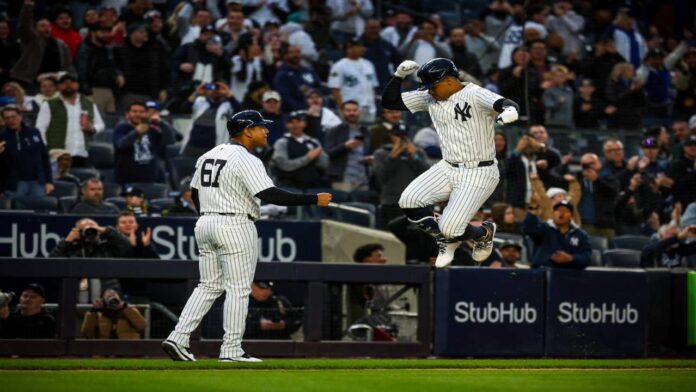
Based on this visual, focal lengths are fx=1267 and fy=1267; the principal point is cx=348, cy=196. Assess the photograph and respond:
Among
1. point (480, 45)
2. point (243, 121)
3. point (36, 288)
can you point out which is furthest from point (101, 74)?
point (243, 121)

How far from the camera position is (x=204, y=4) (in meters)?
18.7

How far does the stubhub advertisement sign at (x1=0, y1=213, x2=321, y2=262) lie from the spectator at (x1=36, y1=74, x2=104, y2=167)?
1.87 m

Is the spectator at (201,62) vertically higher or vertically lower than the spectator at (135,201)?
higher

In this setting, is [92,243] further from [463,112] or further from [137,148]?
[463,112]

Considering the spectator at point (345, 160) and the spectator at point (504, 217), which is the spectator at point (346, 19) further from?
the spectator at point (504, 217)

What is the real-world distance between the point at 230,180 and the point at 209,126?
5.38 metres

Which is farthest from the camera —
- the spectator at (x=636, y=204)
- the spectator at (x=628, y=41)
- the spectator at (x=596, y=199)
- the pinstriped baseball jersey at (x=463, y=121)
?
the spectator at (x=628, y=41)

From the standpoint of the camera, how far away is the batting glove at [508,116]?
31.2ft

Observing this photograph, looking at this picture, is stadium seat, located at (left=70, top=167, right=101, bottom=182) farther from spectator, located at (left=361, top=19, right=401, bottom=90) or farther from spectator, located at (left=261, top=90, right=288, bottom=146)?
spectator, located at (left=361, top=19, right=401, bottom=90)

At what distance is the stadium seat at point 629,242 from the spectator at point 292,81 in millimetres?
4518

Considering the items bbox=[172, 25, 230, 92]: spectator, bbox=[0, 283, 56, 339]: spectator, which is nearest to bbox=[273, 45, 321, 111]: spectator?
bbox=[172, 25, 230, 92]: spectator

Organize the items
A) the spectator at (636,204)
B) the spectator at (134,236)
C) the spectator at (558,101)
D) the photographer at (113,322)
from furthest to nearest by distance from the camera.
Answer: the spectator at (558,101)
the spectator at (636,204)
the spectator at (134,236)
the photographer at (113,322)

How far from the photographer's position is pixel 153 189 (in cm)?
1529

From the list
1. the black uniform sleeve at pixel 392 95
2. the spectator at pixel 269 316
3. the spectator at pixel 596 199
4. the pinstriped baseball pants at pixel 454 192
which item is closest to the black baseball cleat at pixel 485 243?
the pinstriped baseball pants at pixel 454 192
